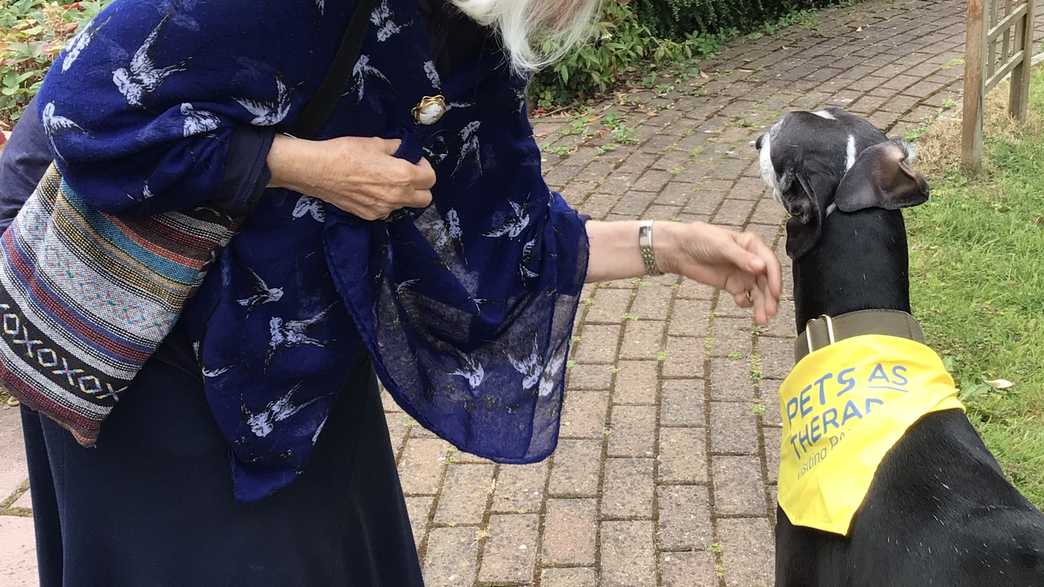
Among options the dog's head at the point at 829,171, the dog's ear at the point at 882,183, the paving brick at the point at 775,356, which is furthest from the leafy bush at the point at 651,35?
the dog's ear at the point at 882,183

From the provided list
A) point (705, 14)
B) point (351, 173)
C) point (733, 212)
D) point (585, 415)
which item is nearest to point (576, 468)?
point (585, 415)

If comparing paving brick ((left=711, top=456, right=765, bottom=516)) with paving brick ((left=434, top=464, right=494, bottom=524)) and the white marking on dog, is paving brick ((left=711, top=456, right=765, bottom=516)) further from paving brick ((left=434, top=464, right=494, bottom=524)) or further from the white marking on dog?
the white marking on dog

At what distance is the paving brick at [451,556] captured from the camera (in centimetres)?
319

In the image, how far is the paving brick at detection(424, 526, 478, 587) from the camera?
10.5 ft

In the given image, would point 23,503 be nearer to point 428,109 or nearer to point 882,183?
point 428,109

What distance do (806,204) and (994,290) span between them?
2314mm

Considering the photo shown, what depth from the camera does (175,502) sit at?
1825 millimetres

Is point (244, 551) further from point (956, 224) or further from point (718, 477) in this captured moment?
point (956, 224)

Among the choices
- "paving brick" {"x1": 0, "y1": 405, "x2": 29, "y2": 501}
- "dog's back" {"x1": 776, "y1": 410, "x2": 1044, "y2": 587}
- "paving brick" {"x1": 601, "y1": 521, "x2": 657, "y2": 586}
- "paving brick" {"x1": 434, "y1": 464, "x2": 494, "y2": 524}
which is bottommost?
"paving brick" {"x1": 601, "y1": 521, "x2": 657, "y2": 586}

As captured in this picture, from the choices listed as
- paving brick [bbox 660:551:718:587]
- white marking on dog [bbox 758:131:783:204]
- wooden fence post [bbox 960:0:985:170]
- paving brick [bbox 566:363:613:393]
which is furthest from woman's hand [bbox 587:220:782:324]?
wooden fence post [bbox 960:0:985:170]

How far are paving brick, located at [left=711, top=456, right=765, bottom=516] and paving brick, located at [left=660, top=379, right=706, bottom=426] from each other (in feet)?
0.91

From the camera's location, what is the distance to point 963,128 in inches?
228

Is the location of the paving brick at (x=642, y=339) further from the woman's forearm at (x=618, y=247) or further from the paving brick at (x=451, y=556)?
the woman's forearm at (x=618, y=247)

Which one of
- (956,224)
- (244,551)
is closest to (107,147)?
(244,551)
